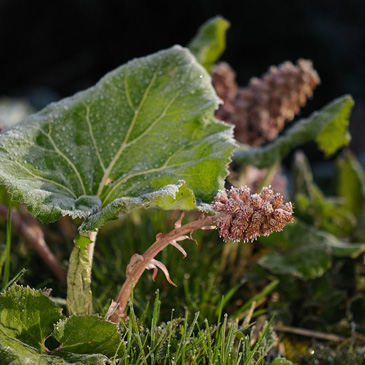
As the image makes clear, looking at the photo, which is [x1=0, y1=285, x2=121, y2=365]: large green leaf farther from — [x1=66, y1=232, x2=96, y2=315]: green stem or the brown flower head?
the brown flower head

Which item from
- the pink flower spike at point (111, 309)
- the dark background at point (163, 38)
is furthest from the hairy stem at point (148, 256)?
the dark background at point (163, 38)

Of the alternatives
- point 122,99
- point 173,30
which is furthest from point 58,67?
point 122,99

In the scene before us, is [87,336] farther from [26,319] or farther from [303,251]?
[303,251]

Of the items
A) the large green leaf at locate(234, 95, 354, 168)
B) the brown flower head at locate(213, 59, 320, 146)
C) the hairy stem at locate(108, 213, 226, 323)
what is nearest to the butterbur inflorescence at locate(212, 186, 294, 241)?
the hairy stem at locate(108, 213, 226, 323)

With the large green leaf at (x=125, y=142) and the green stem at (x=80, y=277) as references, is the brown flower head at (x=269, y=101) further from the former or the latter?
the green stem at (x=80, y=277)

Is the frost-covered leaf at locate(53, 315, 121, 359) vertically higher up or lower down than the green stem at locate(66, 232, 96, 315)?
lower down
